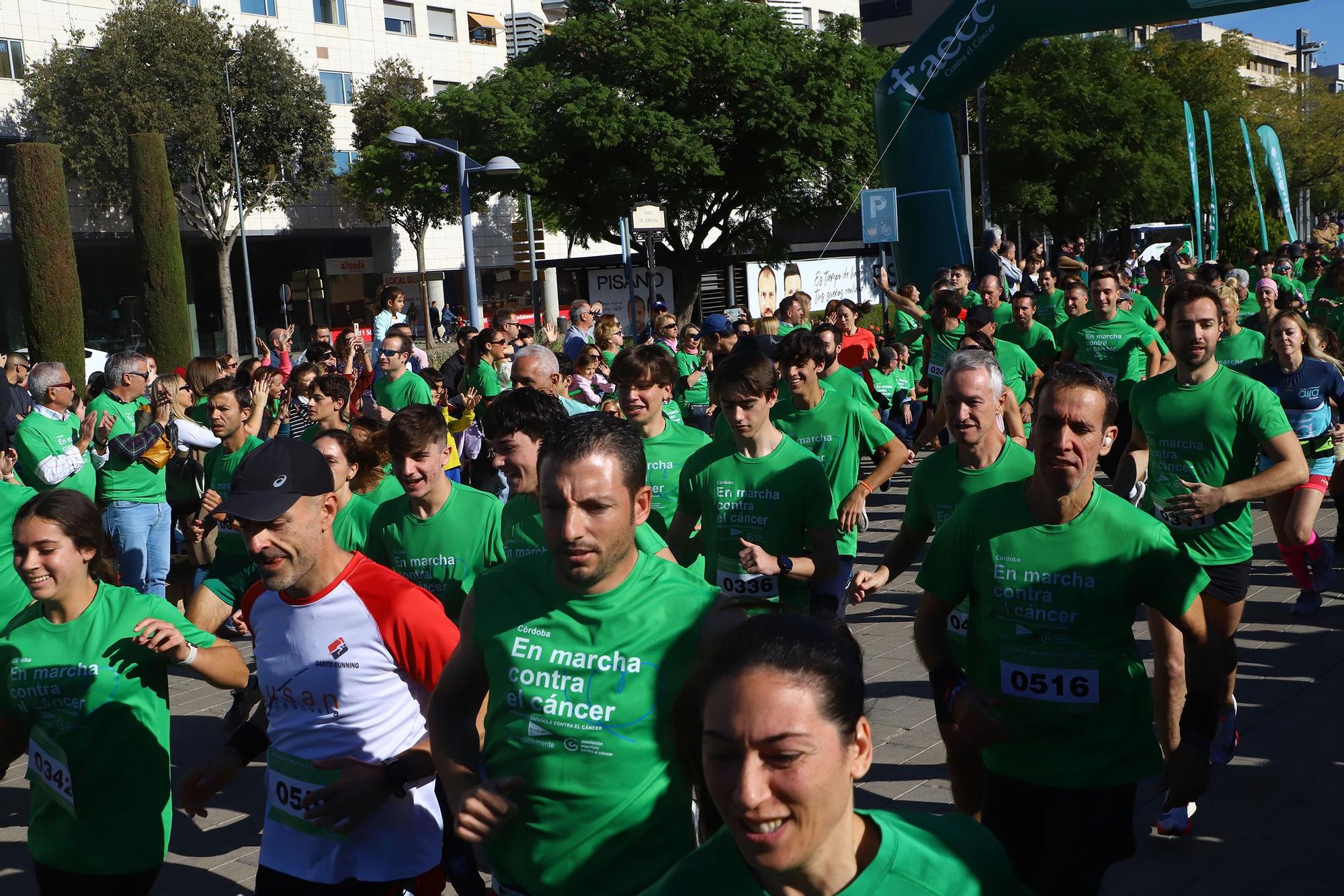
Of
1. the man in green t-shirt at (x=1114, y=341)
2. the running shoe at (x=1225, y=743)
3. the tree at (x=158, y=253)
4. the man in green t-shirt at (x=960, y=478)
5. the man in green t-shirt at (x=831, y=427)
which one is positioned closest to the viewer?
the man in green t-shirt at (x=960, y=478)

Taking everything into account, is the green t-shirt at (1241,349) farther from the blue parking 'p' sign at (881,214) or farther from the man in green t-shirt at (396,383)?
the blue parking 'p' sign at (881,214)

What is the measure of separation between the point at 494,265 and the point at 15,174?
28.8 meters

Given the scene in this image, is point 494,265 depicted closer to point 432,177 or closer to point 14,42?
point 432,177

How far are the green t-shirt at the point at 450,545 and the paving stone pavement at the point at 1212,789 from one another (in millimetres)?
1442

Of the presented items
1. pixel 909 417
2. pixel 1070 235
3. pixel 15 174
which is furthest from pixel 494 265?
pixel 909 417

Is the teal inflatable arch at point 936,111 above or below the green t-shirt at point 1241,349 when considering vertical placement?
above

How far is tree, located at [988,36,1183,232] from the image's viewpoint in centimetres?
4525

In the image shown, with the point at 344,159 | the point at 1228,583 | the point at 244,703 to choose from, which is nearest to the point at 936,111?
the point at 1228,583

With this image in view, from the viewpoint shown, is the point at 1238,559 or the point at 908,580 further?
the point at 908,580

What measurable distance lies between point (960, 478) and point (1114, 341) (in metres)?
5.57

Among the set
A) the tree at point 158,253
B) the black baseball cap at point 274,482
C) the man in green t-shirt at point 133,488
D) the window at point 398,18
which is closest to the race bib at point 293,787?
the black baseball cap at point 274,482

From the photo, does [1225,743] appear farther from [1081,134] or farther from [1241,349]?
[1081,134]

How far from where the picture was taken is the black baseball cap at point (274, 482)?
313 cm

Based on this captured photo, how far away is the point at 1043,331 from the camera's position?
11.2 metres
